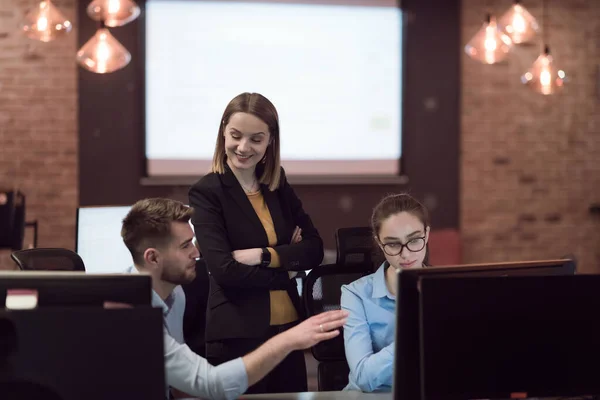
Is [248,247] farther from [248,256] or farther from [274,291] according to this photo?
[274,291]

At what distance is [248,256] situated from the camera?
A: 237 centimetres

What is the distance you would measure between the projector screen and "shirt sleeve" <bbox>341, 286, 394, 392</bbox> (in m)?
3.74

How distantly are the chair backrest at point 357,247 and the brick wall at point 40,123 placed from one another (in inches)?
142

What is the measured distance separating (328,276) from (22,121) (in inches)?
151

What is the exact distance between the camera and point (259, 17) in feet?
19.0

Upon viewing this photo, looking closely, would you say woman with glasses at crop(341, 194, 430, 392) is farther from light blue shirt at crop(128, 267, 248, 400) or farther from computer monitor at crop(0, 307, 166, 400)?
computer monitor at crop(0, 307, 166, 400)

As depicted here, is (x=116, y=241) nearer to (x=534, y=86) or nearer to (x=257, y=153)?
(x=257, y=153)

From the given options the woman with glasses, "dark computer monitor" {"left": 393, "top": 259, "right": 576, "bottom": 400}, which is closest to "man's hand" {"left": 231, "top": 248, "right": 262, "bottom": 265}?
the woman with glasses

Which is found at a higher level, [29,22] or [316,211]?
[29,22]

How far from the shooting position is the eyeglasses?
80.1 inches

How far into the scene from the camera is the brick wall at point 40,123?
553cm

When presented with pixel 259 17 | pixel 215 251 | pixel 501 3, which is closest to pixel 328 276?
pixel 215 251

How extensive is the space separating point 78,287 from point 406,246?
3.09 ft

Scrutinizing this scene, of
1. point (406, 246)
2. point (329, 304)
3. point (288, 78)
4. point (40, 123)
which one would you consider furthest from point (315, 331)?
point (40, 123)
